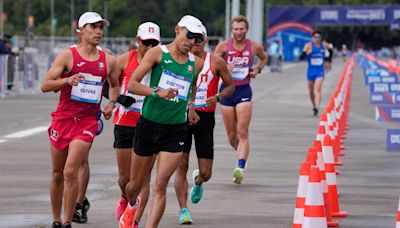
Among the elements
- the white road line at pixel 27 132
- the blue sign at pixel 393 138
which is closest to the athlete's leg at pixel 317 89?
the white road line at pixel 27 132

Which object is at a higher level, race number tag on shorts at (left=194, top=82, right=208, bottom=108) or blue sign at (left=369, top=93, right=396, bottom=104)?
race number tag on shorts at (left=194, top=82, right=208, bottom=108)

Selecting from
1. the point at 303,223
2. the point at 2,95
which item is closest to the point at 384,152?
the point at 303,223

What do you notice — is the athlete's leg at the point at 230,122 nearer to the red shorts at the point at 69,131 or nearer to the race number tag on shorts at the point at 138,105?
the race number tag on shorts at the point at 138,105

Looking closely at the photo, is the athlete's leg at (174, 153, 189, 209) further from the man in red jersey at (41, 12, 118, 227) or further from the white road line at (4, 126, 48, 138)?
the white road line at (4, 126, 48, 138)

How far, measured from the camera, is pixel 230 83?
495 inches

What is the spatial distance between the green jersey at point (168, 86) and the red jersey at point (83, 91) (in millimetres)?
863

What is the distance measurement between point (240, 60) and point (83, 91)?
5228 mm

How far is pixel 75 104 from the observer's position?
1096cm

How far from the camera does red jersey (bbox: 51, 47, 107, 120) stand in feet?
35.7

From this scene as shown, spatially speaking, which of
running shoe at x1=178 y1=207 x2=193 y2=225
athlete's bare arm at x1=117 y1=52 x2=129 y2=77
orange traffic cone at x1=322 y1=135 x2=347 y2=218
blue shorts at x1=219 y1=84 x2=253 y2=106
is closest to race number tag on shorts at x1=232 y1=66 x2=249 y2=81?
blue shorts at x1=219 y1=84 x2=253 y2=106

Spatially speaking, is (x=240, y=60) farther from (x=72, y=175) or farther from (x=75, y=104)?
(x=72, y=175)

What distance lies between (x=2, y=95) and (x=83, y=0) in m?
127

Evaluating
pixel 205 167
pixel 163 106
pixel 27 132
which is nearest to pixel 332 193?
pixel 205 167

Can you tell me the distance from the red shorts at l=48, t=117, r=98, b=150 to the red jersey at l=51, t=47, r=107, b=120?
5 cm
